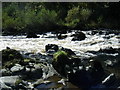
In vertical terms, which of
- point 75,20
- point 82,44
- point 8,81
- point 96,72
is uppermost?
point 75,20

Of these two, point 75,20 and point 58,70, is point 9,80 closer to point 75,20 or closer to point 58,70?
point 58,70

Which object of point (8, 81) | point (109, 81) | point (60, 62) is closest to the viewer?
point (109, 81)

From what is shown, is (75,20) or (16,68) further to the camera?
(75,20)

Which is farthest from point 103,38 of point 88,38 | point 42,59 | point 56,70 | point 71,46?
point 56,70

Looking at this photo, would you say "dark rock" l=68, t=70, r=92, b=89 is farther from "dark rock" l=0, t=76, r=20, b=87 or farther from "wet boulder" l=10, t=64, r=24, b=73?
"wet boulder" l=10, t=64, r=24, b=73

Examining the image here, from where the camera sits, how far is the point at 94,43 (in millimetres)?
16062

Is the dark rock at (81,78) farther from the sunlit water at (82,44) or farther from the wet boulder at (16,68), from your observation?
the sunlit water at (82,44)

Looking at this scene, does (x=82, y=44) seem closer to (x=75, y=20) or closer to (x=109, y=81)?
(x=109, y=81)

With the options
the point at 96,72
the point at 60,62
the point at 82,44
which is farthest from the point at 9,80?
the point at 82,44

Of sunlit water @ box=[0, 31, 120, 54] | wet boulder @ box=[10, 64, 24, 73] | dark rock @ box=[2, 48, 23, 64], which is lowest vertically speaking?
sunlit water @ box=[0, 31, 120, 54]

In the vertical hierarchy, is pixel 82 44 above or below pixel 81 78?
below

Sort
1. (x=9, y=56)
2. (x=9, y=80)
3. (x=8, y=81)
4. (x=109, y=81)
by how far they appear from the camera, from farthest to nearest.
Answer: (x=9, y=56), (x=9, y=80), (x=8, y=81), (x=109, y=81)

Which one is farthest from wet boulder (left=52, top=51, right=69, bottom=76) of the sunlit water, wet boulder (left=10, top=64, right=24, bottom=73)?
the sunlit water

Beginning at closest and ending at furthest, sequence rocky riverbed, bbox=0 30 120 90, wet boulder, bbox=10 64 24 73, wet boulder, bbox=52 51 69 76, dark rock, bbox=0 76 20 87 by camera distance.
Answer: dark rock, bbox=0 76 20 87 → rocky riverbed, bbox=0 30 120 90 → wet boulder, bbox=10 64 24 73 → wet boulder, bbox=52 51 69 76
